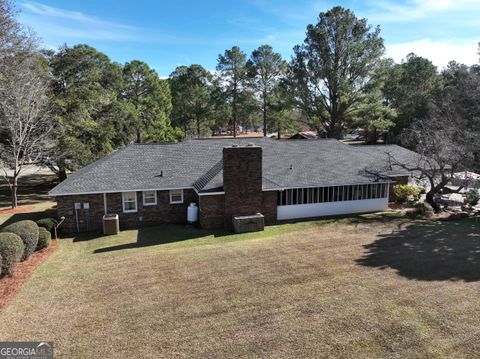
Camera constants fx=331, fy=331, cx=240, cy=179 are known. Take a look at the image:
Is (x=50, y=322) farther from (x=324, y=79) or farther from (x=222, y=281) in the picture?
(x=324, y=79)

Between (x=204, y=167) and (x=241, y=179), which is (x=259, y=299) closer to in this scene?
(x=241, y=179)

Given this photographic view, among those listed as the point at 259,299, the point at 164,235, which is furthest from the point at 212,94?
the point at 259,299

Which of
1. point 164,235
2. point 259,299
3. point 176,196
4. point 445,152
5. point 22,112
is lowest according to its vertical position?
point 164,235

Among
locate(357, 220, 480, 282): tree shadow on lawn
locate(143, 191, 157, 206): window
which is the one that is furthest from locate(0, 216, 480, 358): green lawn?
locate(143, 191, 157, 206): window

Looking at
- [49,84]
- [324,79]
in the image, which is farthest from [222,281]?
[324,79]

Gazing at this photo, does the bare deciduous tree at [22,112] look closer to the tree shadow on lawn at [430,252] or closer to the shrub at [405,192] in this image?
the tree shadow on lawn at [430,252]

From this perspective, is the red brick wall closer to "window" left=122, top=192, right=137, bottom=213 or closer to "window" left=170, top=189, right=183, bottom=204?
"window" left=170, top=189, right=183, bottom=204

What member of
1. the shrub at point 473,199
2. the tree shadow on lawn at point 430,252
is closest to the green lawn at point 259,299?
the tree shadow on lawn at point 430,252
